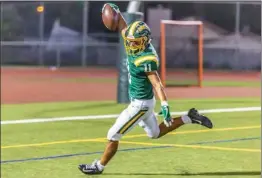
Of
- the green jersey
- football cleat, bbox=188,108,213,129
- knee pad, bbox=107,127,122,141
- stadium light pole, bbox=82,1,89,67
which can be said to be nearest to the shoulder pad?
the green jersey

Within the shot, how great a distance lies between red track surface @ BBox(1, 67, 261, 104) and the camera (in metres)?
17.7

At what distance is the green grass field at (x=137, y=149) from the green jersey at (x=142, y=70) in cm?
102

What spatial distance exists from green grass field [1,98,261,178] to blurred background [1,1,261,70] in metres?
15.2

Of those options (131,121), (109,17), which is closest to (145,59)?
(109,17)

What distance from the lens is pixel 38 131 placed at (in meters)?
11.0

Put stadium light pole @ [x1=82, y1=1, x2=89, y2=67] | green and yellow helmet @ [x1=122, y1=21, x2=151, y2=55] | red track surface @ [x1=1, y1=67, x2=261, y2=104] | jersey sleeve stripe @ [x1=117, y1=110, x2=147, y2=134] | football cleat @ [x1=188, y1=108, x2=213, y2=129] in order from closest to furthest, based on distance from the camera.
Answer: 1. green and yellow helmet @ [x1=122, y1=21, x2=151, y2=55]
2. jersey sleeve stripe @ [x1=117, y1=110, x2=147, y2=134]
3. football cleat @ [x1=188, y1=108, x2=213, y2=129]
4. red track surface @ [x1=1, y1=67, x2=261, y2=104]
5. stadium light pole @ [x1=82, y1=1, x2=89, y2=67]

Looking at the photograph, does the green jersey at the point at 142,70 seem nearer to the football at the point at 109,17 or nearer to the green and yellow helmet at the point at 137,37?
the green and yellow helmet at the point at 137,37

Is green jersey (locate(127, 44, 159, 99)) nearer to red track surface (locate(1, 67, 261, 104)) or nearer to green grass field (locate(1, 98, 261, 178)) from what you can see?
green grass field (locate(1, 98, 261, 178))

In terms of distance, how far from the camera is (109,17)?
A: 20.8 feet

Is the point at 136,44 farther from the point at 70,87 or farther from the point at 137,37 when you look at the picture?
the point at 70,87

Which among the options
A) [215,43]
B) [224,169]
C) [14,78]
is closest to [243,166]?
[224,169]

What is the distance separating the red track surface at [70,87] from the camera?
17.7m

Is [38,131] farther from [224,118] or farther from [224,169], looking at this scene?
[224,169]

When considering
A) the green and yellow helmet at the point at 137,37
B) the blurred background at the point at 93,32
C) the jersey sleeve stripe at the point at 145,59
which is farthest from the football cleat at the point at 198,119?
the blurred background at the point at 93,32
